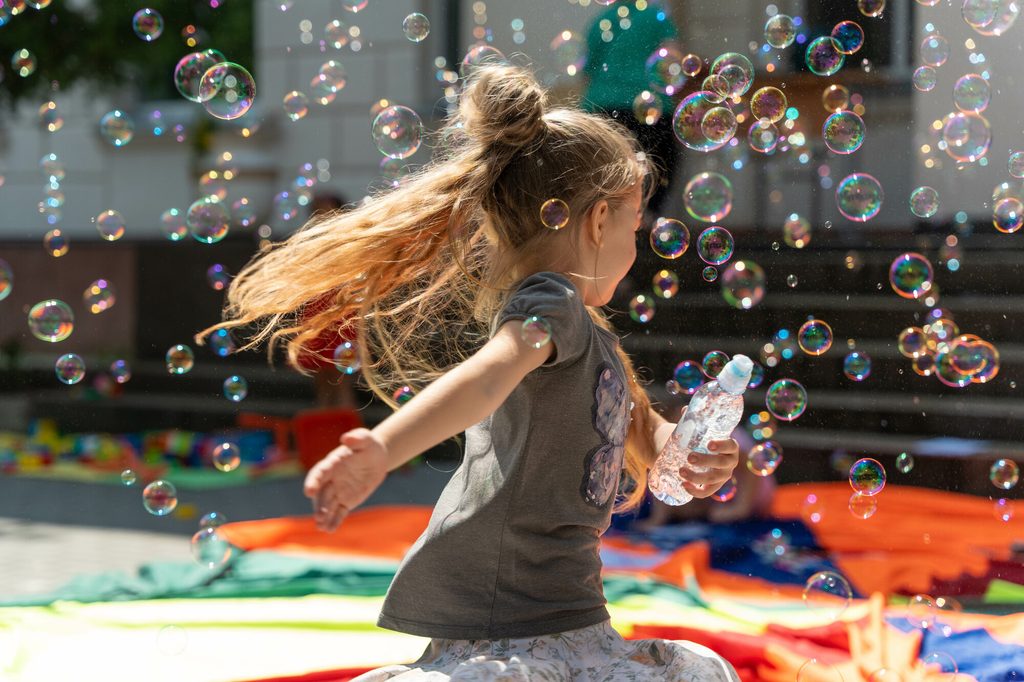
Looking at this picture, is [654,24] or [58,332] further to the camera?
[654,24]

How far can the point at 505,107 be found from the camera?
175 centimetres

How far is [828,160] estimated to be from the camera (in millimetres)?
4844

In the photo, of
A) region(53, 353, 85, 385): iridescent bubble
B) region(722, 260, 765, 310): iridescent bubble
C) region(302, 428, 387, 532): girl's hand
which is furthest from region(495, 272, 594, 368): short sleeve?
region(53, 353, 85, 385): iridescent bubble

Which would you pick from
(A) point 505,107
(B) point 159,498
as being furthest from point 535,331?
(B) point 159,498

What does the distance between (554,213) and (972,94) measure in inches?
55.8

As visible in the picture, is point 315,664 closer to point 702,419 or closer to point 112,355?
point 702,419

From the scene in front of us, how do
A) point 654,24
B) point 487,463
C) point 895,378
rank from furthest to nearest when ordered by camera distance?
point 895,378 < point 654,24 < point 487,463

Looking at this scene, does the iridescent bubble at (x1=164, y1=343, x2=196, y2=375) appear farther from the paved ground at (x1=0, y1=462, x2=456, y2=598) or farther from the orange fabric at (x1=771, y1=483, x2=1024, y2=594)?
the orange fabric at (x1=771, y1=483, x2=1024, y2=594)

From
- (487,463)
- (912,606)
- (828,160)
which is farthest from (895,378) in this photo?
(487,463)

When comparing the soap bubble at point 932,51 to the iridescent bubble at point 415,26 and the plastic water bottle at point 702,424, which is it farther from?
the plastic water bottle at point 702,424

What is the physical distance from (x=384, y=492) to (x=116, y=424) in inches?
92.2

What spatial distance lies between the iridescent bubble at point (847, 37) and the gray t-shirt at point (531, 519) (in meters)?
1.26

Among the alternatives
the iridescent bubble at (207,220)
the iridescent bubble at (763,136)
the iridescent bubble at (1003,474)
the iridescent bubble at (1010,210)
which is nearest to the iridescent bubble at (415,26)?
the iridescent bubble at (207,220)

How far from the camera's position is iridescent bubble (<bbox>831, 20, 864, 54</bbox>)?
261 cm
